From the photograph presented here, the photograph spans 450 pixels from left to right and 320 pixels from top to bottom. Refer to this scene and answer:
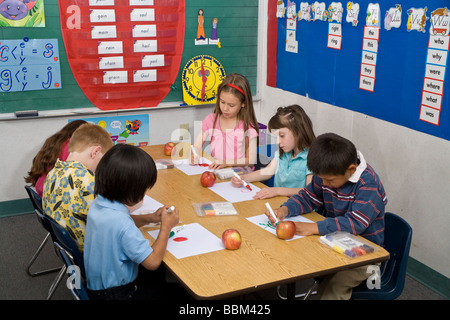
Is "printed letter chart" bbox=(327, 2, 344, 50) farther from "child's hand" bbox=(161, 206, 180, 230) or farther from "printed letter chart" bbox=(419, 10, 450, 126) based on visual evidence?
"child's hand" bbox=(161, 206, 180, 230)

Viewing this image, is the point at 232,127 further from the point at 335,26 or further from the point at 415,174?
the point at 415,174

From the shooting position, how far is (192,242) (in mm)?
2059

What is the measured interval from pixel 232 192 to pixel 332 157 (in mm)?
707

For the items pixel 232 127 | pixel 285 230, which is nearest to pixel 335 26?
pixel 232 127

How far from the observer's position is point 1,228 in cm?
394

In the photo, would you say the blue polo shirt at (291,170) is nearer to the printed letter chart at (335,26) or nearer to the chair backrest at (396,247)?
the chair backrest at (396,247)

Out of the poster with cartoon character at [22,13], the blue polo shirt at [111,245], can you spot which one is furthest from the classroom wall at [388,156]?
the blue polo shirt at [111,245]

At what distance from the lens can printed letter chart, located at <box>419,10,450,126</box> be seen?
282cm

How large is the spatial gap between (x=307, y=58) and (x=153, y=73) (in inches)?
51.1

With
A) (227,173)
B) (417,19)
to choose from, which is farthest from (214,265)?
(417,19)

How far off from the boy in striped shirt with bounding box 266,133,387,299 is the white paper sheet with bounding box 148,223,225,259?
0.31 m

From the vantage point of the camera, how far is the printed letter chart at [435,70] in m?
2.82

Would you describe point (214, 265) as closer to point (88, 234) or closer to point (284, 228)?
point (284, 228)

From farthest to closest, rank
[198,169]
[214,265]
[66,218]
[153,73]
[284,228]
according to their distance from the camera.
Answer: [153,73], [198,169], [66,218], [284,228], [214,265]
